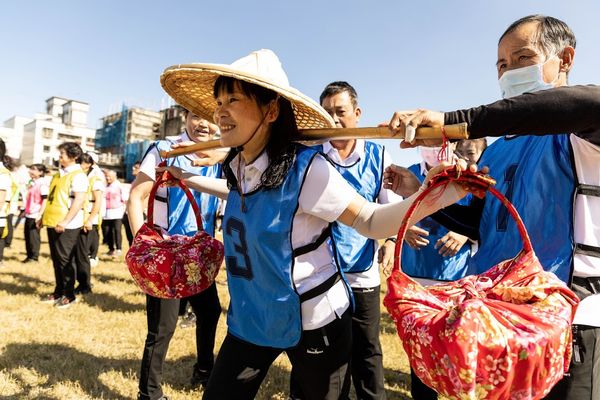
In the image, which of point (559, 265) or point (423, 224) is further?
point (423, 224)

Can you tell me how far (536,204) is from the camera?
5.36ft

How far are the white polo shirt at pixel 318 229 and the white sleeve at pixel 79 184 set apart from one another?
5.53 m

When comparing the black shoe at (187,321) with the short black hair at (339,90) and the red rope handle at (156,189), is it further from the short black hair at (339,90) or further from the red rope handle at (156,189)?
the short black hair at (339,90)

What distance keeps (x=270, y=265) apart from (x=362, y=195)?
1497mm

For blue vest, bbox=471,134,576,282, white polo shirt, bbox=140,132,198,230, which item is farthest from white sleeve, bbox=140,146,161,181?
blue vest, bbox=471,134,576,282

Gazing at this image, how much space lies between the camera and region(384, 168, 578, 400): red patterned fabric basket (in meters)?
1.05

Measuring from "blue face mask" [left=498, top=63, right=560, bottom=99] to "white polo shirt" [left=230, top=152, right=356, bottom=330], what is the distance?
2.53 ft

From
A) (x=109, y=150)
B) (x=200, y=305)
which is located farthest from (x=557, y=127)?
(x=109, y=150)

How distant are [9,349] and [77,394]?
148cm

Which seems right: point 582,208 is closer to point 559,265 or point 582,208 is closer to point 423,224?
point 559,265

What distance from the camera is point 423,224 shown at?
3.52 meters

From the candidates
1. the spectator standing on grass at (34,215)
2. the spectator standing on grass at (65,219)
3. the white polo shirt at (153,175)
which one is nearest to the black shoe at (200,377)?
the white polo shirt at (153,175)

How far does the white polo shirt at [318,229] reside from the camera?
189 cm

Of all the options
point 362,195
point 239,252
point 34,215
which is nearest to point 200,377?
point 362,195
